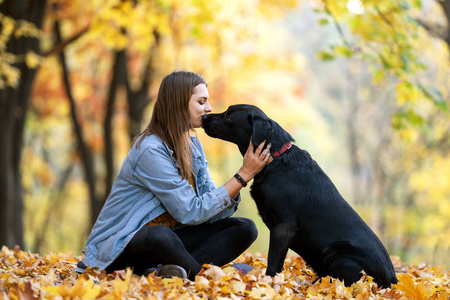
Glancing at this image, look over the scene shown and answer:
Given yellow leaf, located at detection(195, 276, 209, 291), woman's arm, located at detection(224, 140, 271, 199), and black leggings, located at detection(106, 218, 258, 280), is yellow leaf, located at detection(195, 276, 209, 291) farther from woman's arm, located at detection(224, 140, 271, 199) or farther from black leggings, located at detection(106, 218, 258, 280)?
woman's arm, located at detection(224, 140, 271, 199)

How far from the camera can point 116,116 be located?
16109 millimetres

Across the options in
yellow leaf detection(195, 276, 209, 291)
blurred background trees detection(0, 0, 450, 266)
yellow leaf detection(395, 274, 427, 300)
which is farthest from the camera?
blurred background trees detection(0, 0, 450, 266)

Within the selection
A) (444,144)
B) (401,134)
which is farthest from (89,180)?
(444,144)

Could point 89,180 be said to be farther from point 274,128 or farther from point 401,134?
point 274,128

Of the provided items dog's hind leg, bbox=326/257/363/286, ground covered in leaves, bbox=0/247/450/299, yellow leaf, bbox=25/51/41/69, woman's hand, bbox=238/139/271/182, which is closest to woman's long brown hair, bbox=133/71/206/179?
woman's hand, bbox=238/139/271/182

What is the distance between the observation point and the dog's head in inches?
149

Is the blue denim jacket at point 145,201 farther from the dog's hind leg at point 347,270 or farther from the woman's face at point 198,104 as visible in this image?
the dog's hind leg at point 347,270

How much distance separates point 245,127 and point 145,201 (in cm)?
95

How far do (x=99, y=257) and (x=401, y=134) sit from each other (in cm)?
589

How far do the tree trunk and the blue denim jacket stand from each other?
17.7ft

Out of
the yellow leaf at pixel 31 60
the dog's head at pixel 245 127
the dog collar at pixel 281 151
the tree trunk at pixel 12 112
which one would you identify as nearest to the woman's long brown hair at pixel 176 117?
the dog's head at pixel 245 127

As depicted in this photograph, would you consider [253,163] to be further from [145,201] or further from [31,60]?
[31,60]

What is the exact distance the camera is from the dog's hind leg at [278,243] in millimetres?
3533

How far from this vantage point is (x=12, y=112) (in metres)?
8.46
